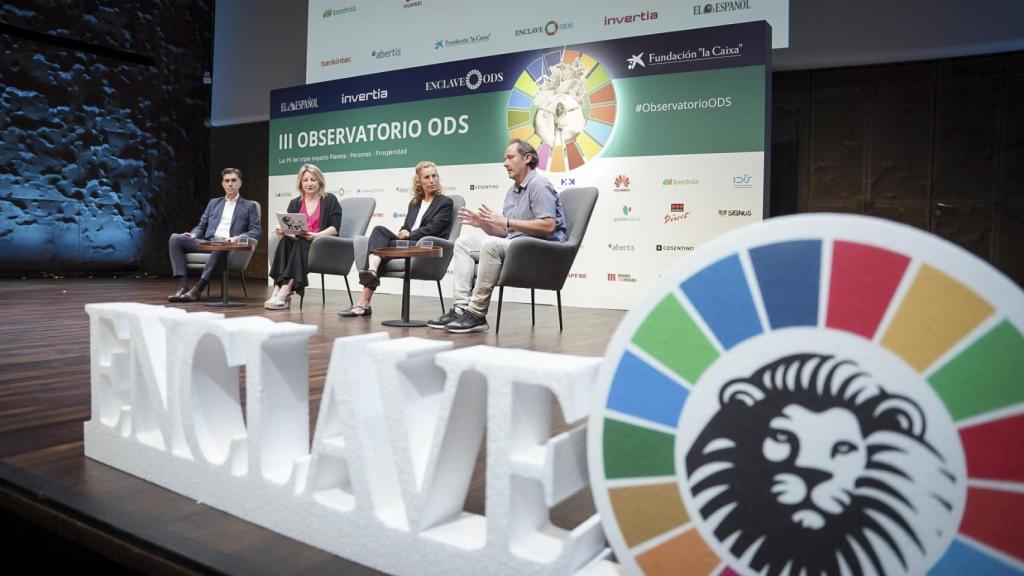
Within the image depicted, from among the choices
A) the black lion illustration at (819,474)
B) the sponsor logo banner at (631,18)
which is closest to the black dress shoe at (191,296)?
the sponsor logo banner at (631,18)

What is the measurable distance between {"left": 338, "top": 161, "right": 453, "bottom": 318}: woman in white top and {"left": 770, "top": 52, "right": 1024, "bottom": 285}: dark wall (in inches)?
128

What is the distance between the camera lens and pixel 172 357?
1.30 m

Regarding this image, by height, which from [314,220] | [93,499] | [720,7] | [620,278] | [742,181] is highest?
[720,7]

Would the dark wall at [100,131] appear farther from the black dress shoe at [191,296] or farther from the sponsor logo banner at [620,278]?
the sponsor logo banner at [620,278]

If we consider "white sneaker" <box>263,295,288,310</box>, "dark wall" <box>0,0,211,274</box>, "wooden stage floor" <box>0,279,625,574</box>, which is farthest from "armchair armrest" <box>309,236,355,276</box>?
"dark wall" <box>0,0,211,274</box>

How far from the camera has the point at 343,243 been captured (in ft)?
15.8

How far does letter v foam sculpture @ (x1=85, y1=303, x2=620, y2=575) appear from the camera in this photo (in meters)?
0.91

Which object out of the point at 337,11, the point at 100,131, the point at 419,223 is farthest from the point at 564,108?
the point at 100,131

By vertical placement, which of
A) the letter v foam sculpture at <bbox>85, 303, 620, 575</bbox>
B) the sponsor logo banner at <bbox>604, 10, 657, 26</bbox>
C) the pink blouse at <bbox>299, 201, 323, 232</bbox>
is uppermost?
the sponsor logo banner at <bbox>604, 10, 657, 26</bbox>

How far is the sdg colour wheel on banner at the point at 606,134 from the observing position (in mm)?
5238

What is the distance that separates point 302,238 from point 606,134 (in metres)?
2.73

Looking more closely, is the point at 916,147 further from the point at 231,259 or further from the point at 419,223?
the point at 231,259

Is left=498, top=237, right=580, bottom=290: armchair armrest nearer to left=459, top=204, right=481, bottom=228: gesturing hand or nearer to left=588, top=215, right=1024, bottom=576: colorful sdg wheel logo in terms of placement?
left=459, top=204, right=481, bottom=228: gesturing hand

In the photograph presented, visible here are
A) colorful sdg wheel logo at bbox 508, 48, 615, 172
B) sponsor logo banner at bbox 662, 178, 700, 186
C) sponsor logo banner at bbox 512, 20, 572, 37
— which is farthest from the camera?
sponsor logo banner at bbox 512, 20, 572, 37
